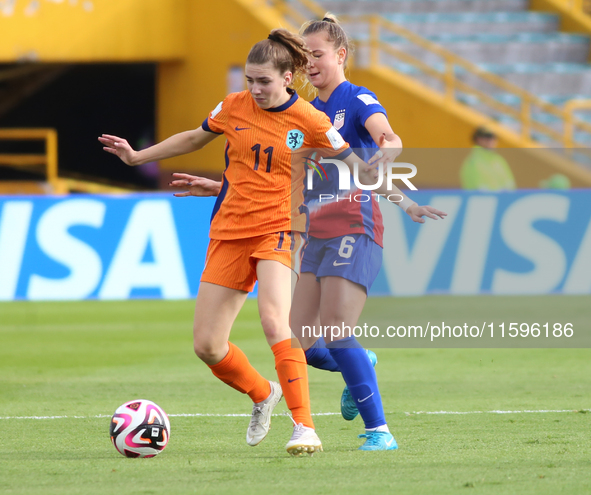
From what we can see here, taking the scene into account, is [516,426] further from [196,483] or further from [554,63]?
[554,63]

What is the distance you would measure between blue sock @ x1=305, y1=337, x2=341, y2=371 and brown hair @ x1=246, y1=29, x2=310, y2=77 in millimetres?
1539

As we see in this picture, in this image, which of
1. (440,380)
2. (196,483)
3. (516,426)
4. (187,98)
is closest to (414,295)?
(440,380)

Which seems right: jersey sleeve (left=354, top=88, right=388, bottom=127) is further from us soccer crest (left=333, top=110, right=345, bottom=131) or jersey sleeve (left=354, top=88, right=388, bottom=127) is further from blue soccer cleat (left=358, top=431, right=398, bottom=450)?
blue soccer cleat (left=358, top=431, right=398, bottom=450)

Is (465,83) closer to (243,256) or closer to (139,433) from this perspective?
(243,256)

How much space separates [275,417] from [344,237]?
1.56 meters

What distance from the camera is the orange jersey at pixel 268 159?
4.82 m

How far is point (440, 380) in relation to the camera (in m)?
7.50

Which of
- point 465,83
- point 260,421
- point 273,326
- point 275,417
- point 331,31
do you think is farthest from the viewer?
point 465,83

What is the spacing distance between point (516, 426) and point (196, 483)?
2.13m

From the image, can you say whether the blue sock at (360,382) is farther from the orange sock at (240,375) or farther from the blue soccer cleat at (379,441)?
the orange sock at (240,375)

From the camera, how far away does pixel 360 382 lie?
496 cm

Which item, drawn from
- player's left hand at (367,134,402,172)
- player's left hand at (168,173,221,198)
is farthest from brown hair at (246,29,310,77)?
player's left hand at (168,173,221,198)

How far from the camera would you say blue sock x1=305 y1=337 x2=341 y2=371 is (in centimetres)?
556

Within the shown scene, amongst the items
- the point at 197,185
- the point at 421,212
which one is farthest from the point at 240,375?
the point at 421,212
